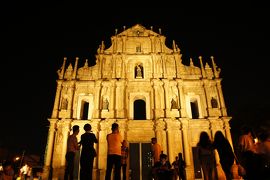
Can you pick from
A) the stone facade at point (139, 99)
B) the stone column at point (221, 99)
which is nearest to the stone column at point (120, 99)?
the stone facade at point (139, 99)

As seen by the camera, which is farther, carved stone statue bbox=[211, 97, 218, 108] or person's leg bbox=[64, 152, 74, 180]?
carved stone statue bbox=[211, 97, 218, 108]

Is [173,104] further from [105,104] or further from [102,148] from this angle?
[102,148]

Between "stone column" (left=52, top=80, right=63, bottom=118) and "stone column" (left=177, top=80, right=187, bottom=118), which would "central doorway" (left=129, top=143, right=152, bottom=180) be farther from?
"stone column" (left=52, top=80, right=63, bottom=118)

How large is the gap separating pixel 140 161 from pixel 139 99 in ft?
21.3

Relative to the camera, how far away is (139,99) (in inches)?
996

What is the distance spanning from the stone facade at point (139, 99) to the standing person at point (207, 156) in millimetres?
11865

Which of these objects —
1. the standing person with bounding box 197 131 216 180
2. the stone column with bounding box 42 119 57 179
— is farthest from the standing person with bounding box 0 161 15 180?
the stone column with bounding box 42 119 57 179

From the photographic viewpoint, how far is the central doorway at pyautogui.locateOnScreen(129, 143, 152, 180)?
67.9 feet

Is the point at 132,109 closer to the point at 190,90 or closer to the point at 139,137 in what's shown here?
the point at 139,137

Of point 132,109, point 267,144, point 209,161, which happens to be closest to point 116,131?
point 209,161

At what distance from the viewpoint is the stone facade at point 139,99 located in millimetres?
21516

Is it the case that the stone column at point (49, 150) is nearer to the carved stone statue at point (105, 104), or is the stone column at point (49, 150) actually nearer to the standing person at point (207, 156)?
the carved stone statue at point (105, 104)

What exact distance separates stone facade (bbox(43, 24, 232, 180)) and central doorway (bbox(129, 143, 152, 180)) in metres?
0.13

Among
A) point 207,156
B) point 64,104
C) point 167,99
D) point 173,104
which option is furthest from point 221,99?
point 207,156
